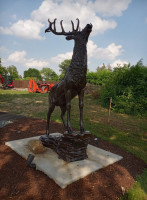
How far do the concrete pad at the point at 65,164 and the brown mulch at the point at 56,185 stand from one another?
8 cm

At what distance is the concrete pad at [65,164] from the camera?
2.65m

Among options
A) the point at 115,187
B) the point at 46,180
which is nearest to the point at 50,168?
the point at 46,180

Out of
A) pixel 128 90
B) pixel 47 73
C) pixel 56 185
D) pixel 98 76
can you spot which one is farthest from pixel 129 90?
pixel 47 73

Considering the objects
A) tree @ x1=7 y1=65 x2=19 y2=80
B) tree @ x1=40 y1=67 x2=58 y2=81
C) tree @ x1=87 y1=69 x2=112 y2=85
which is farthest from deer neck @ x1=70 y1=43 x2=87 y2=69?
tree @ x1=40 y1=67 x2=58 y2=81

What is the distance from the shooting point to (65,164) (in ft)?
10.0

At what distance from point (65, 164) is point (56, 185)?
1.83ft

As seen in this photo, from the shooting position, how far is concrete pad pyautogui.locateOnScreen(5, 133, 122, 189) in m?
2.65

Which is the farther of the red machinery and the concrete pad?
the red machinery

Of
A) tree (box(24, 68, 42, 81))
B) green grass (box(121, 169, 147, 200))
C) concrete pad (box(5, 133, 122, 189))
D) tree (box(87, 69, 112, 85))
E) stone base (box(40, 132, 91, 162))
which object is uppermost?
tree (box(24, 68, 42, 81))

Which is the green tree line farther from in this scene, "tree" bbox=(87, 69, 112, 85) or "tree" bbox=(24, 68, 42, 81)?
"tree" bbox=(24, 68, 42, 81)

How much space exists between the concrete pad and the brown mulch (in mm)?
82

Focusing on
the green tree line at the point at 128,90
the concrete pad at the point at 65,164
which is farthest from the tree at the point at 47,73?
the concrete pad at the point at 65,164

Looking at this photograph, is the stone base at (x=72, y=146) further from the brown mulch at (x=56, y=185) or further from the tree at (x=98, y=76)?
the tree at (x=98, y=76)

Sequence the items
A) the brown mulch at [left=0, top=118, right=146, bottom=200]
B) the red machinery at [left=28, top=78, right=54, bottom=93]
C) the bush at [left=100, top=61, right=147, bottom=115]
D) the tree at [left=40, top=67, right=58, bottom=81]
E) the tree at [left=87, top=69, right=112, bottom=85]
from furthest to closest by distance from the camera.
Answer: the tree at [left=40, top=67, right=58, bottom=81]
the red machinery at [left=28, top=78, right=54, bottom=93]
the tree at [left=87, top=69, right=112, bottom=85]
the bush at [left=100, top=61, right=147, bottom=115]
the brown mulch at [left=0, top=118, right=146, bottom=200]
